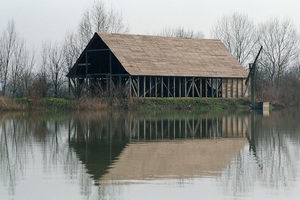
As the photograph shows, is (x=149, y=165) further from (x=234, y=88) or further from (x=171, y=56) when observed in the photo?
(x=234, y=88)

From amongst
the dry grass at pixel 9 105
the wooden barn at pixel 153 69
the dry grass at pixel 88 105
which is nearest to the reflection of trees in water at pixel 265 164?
the dry grass at pixel 88 105

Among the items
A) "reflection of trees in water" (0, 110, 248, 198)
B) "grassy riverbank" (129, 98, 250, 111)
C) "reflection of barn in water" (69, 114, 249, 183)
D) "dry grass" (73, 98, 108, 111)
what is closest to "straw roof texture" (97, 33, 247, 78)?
"grassy riverbank" (129, 98, 250, 111)

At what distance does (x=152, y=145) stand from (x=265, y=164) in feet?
16.5

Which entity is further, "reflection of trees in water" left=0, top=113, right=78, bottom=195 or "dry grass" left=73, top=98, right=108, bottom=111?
"dry grass" left=73, top=98, right=108, bottom=111

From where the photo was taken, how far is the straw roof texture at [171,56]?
1984 inches

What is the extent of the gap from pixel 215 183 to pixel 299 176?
6.75ft

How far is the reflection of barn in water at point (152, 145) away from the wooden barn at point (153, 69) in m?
21.4

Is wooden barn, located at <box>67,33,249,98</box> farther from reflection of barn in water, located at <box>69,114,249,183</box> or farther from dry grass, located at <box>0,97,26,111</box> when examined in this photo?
reflection of barn in water, located at <box>69,114,249,183</box>

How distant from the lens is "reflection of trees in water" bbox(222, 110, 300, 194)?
494 inches

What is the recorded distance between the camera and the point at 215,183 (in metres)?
12.4

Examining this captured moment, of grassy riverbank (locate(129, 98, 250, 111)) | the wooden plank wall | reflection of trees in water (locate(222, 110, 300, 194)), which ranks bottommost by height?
reflection of trees in water (locate(222, 110, 300, 194))

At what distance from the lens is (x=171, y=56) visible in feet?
178

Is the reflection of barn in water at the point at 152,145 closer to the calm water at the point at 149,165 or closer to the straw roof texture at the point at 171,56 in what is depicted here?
the calm water at the point at 149,165

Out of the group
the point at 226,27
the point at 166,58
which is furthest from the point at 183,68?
the point at 226,27
